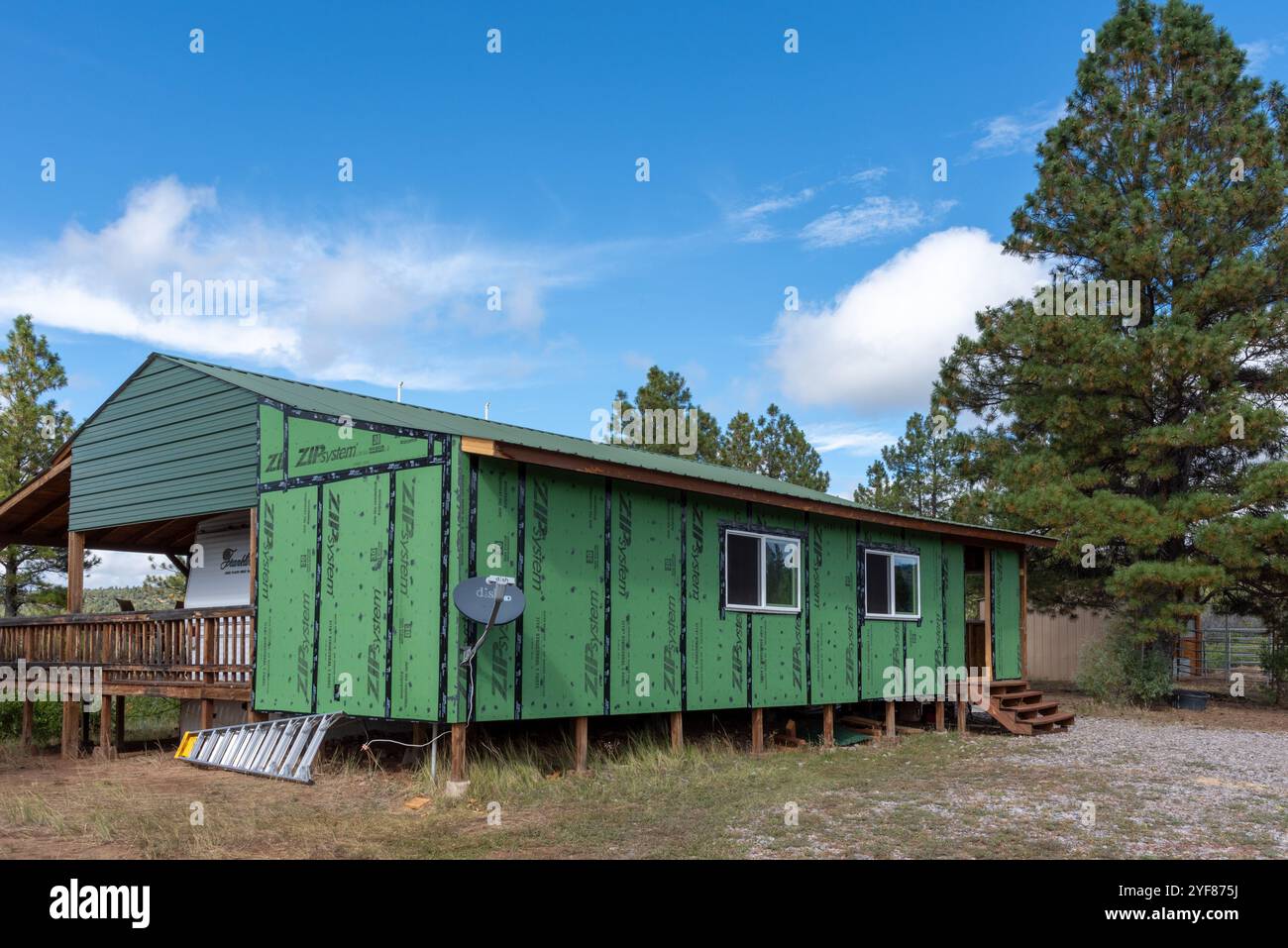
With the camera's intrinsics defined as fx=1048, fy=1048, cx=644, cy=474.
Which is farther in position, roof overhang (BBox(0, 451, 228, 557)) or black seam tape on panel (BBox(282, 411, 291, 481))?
roof overhang (BBox(0, 451, 228, 557))

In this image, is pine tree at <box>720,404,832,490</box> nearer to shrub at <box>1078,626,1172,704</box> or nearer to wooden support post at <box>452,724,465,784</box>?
shrub at <box>1078,626,1172,704</box>

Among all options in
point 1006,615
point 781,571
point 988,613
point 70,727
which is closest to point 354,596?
point 781,571

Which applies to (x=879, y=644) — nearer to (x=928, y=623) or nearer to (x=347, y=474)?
(x=928, y=623)

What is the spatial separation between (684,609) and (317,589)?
13.1 ft

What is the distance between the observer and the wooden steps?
15727mm

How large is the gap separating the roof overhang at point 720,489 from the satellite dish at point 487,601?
1.15m

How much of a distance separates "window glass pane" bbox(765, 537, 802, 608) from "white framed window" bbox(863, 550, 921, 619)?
→ 1.71 metres

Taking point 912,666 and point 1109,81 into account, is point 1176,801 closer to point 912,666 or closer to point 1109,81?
point 912,666

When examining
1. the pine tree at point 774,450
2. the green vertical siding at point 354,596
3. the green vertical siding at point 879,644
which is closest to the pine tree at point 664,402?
the pine tree at point 774,450

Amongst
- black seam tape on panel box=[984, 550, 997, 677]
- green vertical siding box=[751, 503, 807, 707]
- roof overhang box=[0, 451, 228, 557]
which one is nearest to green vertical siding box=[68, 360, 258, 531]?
roof overhang box=[0, 451, 228, 557]

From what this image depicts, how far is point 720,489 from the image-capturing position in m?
11.7

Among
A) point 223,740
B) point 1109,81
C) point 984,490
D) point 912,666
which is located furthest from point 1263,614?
point 223,740

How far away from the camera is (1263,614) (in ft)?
67.6

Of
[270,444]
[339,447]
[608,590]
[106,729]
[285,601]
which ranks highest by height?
[270,444]
